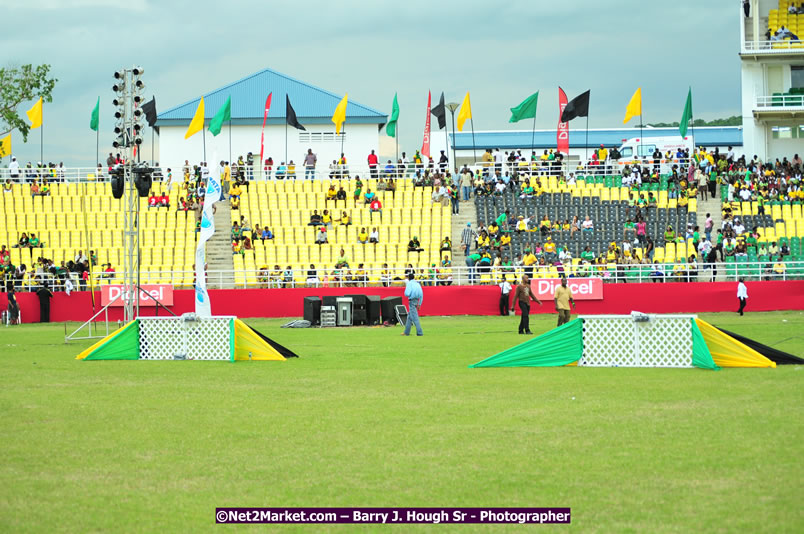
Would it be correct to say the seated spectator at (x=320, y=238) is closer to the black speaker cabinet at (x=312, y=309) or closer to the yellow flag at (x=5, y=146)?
the black speaker cabinet at (x=312, y=309)

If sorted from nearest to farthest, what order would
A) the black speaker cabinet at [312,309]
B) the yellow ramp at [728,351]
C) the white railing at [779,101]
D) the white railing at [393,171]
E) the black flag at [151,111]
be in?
the yellow ramp at [728,351] → the black speaker cabinet at [312,309] → the white railing at [393,171] → the black flag at [151,111] → the white railing at [779,101]

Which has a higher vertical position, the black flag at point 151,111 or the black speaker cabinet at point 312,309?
the black flag at point 151,111

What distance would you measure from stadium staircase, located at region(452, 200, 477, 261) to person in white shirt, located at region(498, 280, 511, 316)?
5656mm

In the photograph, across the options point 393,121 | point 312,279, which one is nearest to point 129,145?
point 312,279

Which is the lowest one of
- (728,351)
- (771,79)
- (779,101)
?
(728,351)

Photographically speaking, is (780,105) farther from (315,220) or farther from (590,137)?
(590,137)

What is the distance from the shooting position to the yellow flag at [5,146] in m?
44.8

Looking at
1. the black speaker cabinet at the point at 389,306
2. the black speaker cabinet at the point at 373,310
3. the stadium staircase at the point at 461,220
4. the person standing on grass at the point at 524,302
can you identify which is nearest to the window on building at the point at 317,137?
the stadium staircase at the point at 461,220

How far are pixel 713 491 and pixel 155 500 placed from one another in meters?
4.25

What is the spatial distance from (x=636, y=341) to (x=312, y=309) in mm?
17099

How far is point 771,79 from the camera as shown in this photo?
5025 centimetres

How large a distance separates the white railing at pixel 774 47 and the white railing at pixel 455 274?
50.2 ft

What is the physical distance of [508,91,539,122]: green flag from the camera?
47.0 metres

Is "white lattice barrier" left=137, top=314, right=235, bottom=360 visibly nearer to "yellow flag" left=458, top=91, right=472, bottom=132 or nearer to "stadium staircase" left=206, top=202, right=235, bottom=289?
"stadium staircase" left=206, top=202, right=235, bottom=289
